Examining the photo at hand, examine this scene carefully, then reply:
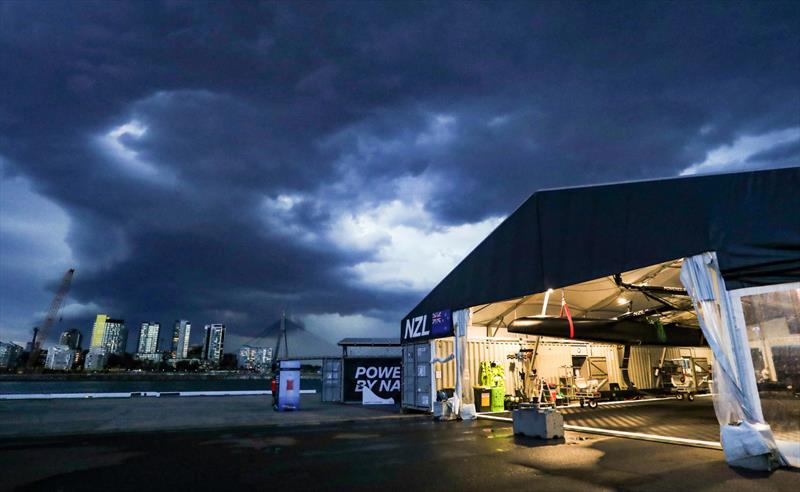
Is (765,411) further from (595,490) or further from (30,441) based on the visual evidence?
(30,441)

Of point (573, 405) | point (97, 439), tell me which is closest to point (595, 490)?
point (97, 439)

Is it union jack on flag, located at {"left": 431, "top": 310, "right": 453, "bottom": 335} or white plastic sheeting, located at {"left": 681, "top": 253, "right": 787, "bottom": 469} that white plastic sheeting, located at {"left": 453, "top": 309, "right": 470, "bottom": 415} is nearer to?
union jack on flag, located at {"left": 431, "top": 310, "right": 453, "bottom": 335}

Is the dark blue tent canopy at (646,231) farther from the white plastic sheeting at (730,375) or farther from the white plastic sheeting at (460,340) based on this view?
the white plastic sheeting at (460,340)

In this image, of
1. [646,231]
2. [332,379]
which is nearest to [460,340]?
[646,231]

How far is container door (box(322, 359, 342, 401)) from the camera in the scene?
24.1m

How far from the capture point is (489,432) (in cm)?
1148

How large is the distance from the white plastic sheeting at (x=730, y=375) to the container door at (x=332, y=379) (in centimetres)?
1915

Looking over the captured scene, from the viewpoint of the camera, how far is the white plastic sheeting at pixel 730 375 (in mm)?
7039

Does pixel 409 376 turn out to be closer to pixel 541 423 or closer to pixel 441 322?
pixel 441 322

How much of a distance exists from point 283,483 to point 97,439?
24.9 ft

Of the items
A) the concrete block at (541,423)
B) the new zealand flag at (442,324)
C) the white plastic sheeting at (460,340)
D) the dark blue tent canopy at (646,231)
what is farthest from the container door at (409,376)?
the concrete block at (541,423)

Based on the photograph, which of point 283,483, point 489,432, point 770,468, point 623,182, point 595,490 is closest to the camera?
point 595,490

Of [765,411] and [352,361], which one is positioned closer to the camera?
[765,411]

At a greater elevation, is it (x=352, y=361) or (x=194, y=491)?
(x=352, y=361)
